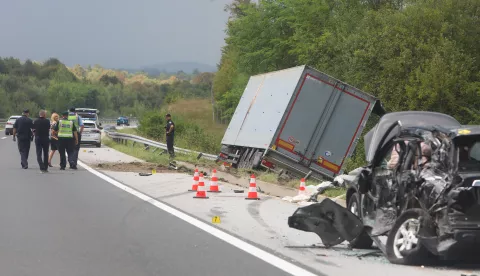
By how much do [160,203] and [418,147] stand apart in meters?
6.78

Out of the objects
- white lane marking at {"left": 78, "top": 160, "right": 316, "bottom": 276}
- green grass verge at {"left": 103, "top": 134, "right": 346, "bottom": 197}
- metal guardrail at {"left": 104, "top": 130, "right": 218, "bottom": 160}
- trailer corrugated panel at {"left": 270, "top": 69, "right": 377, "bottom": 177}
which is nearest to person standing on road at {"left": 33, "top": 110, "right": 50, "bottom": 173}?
green grass verge at {"left": 103, "top": 134, "right": 346, "bottom": 197}

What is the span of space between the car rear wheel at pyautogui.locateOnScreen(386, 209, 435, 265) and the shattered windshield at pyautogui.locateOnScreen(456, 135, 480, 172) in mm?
630

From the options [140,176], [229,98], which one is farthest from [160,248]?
[229,98]

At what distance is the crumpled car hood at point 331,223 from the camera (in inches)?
343

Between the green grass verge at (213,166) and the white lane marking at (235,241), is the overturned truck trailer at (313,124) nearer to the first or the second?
the green grass verge at (213,166)

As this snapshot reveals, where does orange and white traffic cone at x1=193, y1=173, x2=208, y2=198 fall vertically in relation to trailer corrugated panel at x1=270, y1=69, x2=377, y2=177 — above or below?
below

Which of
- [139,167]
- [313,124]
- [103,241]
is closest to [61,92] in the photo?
[139,167]

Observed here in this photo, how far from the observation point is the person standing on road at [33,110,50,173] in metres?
20.6

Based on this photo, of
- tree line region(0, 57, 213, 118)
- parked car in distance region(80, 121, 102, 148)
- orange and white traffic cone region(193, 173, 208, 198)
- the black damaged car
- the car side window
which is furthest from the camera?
tree line region(0, 57, 213, 118)

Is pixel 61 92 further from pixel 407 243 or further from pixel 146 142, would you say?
pixel 407 243

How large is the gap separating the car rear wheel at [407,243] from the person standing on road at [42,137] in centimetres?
1450

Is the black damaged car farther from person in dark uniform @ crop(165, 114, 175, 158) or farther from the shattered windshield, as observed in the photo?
person in dark uniform @ crop(165, 114, 175, 158)

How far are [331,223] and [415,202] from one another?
4.24ft

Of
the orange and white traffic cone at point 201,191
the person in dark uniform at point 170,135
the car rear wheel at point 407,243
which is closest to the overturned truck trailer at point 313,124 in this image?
the orange and white traffic cone at point 201,191
